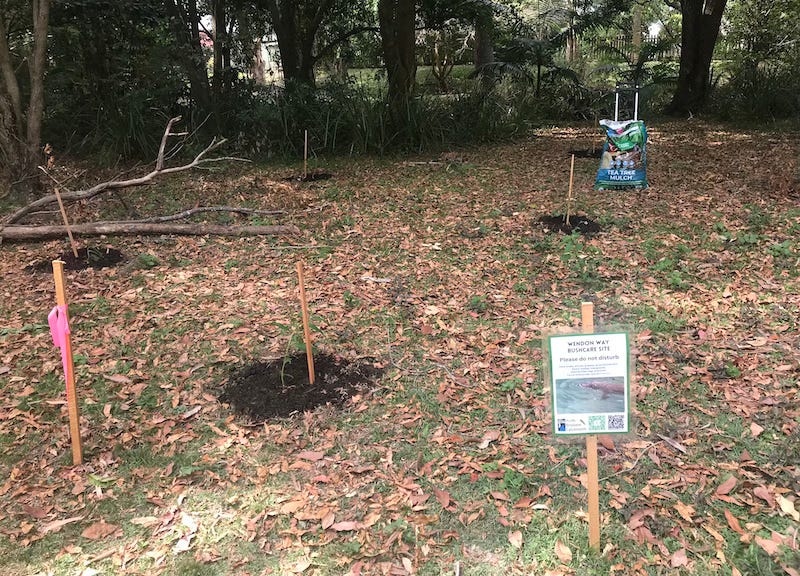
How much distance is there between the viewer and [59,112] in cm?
1101

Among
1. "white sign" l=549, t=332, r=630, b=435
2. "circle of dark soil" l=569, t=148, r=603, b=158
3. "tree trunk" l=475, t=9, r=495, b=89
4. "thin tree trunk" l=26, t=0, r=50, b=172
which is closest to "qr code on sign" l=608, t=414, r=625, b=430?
"white sign" l=549, t=332, r=630, b=435

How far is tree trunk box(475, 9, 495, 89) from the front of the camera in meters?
12.6

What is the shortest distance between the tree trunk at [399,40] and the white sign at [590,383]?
9343 mm

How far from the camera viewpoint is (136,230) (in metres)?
6.07

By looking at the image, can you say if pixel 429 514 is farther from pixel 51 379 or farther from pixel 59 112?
pixel 59 112

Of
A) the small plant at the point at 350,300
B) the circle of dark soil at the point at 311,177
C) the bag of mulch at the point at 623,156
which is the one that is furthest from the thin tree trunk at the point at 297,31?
the small plant at the point at 350,300

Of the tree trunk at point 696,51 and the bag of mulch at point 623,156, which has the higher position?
the tree trunk at point 696,51

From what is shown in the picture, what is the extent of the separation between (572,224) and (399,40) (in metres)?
6.53

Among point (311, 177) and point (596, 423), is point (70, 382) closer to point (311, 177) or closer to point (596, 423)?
point (596, 423)

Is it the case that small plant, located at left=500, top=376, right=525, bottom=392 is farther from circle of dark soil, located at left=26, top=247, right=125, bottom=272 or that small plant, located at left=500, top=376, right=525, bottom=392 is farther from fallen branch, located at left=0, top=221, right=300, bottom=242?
circle of dark soil, located at left=26, top=247, right=125, bottom=272

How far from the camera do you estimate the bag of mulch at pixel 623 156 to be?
7.19 m

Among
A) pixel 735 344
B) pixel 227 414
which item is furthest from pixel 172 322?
pixel 735 344

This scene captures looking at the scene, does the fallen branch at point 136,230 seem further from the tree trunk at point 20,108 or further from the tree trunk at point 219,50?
the tree trunk at point 219,50

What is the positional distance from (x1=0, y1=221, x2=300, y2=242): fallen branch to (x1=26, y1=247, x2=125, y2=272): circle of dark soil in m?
0.28
